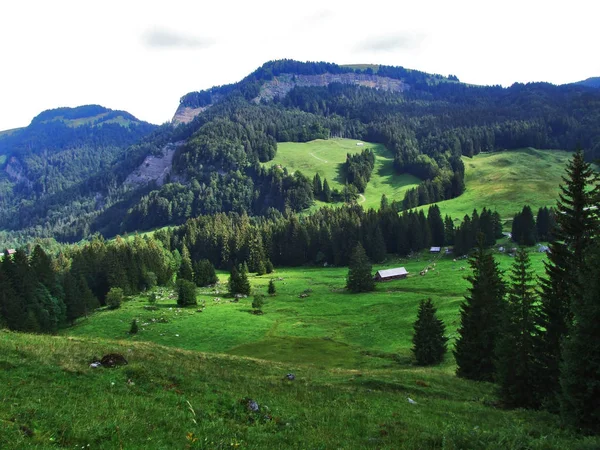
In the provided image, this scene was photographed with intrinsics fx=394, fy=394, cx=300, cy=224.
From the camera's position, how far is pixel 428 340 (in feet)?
179

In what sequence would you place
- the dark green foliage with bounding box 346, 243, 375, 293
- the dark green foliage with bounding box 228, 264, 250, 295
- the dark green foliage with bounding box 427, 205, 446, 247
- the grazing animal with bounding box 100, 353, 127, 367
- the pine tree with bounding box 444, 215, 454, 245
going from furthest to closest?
the dark green foliage with bounding box 427, 205, 446, 247 < the pine tree with bounding box 444, 215, 454, 245 < the dark green foliage with bounding box 228, 264, 250, 295 < the dark green foliage with bounding box 346, 243, 375, 293 < the grazing animal with bounding box 100, 353, 127, 367

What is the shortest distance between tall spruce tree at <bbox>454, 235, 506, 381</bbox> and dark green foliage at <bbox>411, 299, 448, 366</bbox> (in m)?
9.76

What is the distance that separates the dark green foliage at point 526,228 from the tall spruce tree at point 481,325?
10151cm

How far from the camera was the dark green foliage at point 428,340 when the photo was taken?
179 feet

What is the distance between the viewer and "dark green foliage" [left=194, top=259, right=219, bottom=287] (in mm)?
137025

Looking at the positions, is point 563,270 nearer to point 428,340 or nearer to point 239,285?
point 428,340

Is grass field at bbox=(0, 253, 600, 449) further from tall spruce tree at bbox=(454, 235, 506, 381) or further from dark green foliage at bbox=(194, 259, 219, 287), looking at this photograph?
dark green foliage at bbox=(194, 259, 219, 287)

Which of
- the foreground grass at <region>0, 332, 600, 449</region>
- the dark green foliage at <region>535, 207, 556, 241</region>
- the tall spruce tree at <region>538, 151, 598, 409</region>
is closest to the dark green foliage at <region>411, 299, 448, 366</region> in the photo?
the tall spruce tree at <region>538, 151, 598, 409</region>

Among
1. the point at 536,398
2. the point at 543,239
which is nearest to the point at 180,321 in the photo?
the point at 536,398

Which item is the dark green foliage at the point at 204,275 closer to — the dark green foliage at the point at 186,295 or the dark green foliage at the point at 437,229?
the dark green foliage at the point at 186,295

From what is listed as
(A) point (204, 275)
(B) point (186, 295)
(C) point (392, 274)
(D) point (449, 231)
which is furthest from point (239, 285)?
(D) point (449, 231)

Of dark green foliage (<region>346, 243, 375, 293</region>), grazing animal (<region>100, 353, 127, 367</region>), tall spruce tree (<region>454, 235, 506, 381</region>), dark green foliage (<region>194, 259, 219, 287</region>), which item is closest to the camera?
grazing animal (<region>100, 353, 127, 367</region>)

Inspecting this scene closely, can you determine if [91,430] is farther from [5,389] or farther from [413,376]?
[413,376]

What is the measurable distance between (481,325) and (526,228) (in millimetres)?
107590
